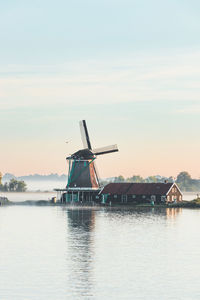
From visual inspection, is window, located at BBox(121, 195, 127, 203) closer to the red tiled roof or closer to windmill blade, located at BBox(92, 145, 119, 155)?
the red tiled roof

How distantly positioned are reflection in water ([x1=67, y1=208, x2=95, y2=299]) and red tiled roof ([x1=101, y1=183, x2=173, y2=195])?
4974cm

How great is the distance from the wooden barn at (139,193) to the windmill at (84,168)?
3727 millimetres

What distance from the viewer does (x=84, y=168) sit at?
121 m

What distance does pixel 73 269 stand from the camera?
40500mm

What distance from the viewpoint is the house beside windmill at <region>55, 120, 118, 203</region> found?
4754 inches

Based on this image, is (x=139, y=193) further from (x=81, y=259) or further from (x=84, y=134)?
(x=81, y=259)

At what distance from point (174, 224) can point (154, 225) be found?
3922mm

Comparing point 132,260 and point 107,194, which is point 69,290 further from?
point 107,194

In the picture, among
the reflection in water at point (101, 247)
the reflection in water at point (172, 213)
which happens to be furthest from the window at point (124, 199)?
the reflection in water at point (101, 247)

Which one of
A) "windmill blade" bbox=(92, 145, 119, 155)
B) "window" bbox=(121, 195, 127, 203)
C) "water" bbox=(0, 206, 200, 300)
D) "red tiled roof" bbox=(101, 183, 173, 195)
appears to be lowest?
"water" bbox=(0, 206, 200, 300)

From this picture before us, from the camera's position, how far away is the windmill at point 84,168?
120688mm

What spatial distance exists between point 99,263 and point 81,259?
6.00 ft

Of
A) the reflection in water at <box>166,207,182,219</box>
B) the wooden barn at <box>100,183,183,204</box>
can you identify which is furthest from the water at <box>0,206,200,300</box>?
the wooden barn at <box>100,183,183,204</box>

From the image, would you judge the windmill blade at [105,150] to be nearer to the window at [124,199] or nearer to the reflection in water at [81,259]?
the window at [124,199]
